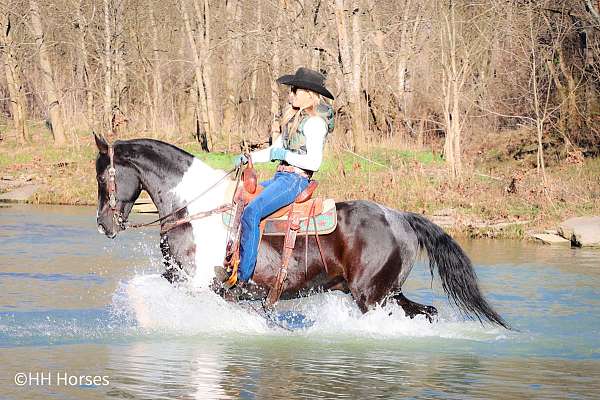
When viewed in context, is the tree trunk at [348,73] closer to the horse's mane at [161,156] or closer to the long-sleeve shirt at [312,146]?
the horse's mane at [161,156]

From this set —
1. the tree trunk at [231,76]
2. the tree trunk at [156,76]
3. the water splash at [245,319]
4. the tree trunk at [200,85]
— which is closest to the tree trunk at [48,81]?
the tree trunk at [156,76]

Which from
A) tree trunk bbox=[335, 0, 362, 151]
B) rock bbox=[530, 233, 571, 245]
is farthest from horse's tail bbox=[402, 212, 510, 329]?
tree trunk bbox=[335, 0, 362, 151]

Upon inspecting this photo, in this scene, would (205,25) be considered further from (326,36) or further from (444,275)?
(444,275)

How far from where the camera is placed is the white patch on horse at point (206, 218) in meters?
8.96

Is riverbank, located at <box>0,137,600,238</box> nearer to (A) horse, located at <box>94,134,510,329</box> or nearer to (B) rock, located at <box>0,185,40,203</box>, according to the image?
(B) rock, located at <box>0,185,40,203</box>

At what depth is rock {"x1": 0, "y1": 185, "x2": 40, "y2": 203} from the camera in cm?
2633

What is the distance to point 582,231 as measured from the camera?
18375mm

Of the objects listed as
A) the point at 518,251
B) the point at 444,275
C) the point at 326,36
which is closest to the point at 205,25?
the point at 326,36

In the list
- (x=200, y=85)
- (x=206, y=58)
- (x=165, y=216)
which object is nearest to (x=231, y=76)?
(x=200, y=85)

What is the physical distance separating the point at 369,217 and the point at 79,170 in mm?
20706

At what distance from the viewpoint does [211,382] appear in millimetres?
7621

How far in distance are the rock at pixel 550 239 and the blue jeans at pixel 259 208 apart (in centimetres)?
1062

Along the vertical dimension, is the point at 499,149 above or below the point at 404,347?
above

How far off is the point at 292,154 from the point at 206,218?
38.9 inches
